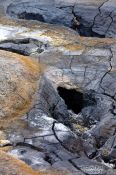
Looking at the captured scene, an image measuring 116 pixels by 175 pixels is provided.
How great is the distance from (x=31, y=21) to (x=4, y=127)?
6.74 meters

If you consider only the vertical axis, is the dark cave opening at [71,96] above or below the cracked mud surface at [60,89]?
below

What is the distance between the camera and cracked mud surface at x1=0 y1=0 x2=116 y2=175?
25.3ft

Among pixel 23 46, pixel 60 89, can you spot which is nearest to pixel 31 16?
pixel 23 46

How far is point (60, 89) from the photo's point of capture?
10.1 metres

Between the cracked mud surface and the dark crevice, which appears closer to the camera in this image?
the cracked mud surface

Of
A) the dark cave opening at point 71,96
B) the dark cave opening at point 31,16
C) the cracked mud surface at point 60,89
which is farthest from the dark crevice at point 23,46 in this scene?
the dark cave opening at point 31,16

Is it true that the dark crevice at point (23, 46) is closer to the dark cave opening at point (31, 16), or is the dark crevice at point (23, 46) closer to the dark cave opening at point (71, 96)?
the dark cave opening at point (71, 96)

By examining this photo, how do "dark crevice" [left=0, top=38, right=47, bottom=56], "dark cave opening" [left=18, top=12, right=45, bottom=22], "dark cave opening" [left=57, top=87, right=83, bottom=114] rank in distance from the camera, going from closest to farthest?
"dark cave opening" [left=57, top=87, right=83, bottom=114]
"dark crevice" [left=0, top=38, right=47, bottom=56]
"dark cave opening" [left=18, top=12, right=45, bottom=22]

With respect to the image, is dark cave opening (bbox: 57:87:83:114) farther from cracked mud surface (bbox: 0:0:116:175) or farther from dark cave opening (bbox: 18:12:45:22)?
dark cave opening (bbox: 18:12:45:22)

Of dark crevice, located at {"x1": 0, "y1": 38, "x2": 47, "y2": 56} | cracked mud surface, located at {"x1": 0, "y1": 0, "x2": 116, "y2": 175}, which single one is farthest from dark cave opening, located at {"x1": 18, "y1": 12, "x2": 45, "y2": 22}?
dark crevice, located at {"x1": 0, "y1": 38, "x2": 47, "y2": 56}

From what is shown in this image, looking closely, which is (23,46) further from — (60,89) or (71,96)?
(71,96)

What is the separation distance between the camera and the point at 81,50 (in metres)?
11.9

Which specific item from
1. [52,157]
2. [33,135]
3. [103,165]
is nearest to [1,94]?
[33,135]

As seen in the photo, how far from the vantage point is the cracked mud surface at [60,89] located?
7.70 meters
